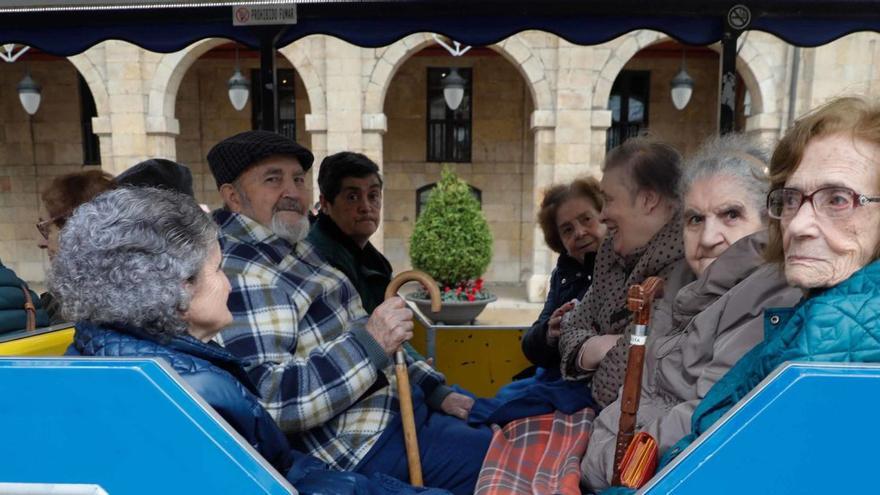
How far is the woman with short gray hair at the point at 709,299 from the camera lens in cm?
143

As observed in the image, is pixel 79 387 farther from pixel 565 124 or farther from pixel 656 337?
pixel 565 124

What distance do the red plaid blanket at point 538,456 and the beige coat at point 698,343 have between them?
3.1 inches

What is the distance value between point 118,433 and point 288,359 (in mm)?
555

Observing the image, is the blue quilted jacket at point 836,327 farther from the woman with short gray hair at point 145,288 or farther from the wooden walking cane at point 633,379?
the woman with short gray hair at point 145,288

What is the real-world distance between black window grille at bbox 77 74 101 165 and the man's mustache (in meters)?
10.9

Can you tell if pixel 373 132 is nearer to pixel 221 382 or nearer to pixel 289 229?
pixel 289 229

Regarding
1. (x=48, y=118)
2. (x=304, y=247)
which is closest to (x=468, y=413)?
(x=304, y=247)

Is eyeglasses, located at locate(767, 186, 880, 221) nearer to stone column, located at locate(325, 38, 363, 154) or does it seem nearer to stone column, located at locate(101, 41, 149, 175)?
stone column, located at locate(325, 38, 363, 154)

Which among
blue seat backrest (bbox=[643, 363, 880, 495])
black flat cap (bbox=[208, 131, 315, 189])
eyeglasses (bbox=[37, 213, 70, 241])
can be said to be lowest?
blue seat backrest (bbox=[643, 363, 880, 495])

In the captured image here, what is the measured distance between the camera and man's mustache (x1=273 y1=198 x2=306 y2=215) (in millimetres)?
1971

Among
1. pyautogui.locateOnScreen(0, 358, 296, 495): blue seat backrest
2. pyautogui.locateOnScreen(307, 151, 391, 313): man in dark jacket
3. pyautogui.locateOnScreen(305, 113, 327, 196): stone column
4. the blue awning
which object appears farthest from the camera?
pyautogui.locateOnScreen(305, 113, 327, 196): stone column

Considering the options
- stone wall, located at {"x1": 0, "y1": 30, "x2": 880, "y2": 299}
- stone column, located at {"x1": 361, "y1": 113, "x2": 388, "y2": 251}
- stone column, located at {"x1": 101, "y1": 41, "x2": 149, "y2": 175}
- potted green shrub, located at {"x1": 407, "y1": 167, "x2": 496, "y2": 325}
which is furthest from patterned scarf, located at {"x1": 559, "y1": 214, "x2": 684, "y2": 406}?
stone column, located at {"x1": 101, "y1": 41, "x2": 149, "y2": 175}

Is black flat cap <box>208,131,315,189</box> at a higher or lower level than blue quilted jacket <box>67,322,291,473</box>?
higher

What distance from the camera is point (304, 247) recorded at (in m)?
2.04
